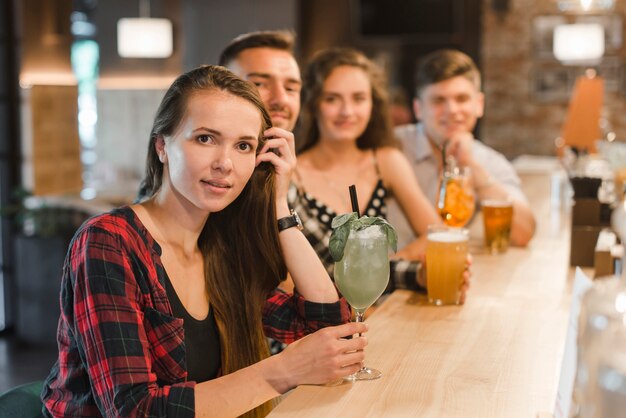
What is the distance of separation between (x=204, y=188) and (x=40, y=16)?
4.96m

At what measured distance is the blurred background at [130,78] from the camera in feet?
18.7

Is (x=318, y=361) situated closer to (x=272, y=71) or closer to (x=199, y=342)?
(x=199, y=342)

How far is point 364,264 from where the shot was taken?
160 cm

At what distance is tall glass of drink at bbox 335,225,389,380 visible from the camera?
1.60 metres

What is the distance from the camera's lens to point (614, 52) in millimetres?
9000

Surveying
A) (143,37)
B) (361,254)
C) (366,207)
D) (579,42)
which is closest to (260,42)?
(366,207)

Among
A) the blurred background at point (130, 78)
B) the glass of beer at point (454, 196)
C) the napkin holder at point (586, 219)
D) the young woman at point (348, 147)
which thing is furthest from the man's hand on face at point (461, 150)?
the blurred background at point (130, 78)

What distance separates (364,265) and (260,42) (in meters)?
1.13

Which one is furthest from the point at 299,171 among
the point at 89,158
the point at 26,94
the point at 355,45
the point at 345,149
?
the point at 355,45

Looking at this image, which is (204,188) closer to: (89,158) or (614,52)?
(89,158)

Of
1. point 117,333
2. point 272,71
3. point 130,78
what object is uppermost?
point 130,78

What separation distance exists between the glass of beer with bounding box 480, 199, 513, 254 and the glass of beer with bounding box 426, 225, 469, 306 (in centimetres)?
63

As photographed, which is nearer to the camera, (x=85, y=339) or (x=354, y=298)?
(x=85, y=339)

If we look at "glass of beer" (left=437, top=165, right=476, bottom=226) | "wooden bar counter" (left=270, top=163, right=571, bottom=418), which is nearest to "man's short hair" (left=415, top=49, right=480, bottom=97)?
"glass of beer" (left=437, top=165, right=476, bottom=226)
